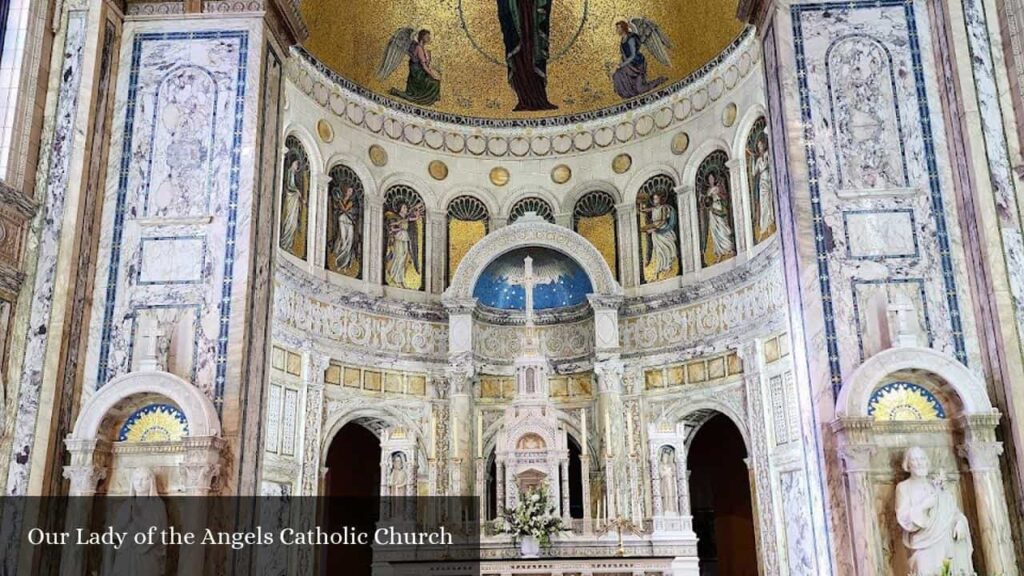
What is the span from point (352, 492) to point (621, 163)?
10.0 meters

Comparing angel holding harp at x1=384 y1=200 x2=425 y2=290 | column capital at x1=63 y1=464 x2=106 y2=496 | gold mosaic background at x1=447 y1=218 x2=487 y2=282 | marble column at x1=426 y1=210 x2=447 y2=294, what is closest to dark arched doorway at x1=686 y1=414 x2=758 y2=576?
gold mosaic background at x1=447 y1=218 x2=487 y2=282

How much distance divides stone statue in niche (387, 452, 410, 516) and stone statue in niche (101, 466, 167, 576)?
348 inches

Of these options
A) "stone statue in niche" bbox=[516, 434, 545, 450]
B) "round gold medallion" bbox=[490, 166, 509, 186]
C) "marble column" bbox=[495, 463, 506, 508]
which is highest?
"round gold medallion" bbox=[490, 166, 509, 186]

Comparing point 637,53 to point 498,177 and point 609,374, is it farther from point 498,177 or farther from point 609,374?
point 609,374

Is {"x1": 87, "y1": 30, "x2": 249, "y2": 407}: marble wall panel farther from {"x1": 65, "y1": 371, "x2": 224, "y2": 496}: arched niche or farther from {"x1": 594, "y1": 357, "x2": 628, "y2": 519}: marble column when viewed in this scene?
{"x1": 594, "y1": 357, "x2": 628, "y2": 519}: marble column

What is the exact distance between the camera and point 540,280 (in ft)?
71.1

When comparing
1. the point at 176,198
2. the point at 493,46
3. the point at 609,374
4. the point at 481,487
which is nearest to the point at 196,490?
the point at 176,198

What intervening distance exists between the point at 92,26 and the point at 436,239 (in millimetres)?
10274

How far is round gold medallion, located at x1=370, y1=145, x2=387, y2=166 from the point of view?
826 inches

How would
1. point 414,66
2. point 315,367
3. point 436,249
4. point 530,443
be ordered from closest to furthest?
point 530,443 → point 315,367 → point 436,249 → point 414,66

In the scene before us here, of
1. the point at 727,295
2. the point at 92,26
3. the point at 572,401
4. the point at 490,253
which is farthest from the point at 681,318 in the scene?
the point at 92,26

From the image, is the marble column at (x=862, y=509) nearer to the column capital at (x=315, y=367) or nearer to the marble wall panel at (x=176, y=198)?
the marble wall panel at (x=176, y=198)

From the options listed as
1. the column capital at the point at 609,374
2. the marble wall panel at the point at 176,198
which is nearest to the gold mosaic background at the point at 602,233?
the column capital at the point at 609,374

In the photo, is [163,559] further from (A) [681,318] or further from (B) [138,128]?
(A) [681,318]
